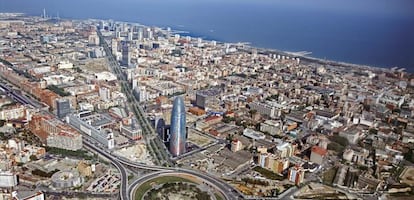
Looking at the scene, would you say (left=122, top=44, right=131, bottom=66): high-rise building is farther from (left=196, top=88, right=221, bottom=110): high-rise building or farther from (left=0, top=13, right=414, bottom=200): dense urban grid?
(left=196, top=88, right=221, bottom=110): high-rise building

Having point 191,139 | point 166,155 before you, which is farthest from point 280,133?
point 166,155

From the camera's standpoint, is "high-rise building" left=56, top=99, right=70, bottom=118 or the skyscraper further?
"high-rise building" left=56, top=99, right=70, bottom=118

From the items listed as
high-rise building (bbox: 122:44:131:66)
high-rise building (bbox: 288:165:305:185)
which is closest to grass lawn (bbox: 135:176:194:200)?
high-rise building (bbox: 288:165:305:185)

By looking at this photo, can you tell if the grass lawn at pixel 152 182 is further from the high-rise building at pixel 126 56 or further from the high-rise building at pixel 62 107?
the high-rise building at pixel 126 56

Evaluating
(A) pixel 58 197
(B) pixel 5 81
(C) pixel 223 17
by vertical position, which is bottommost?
(A) pixel 58 197

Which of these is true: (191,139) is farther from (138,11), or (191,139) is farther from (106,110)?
(138,11)
